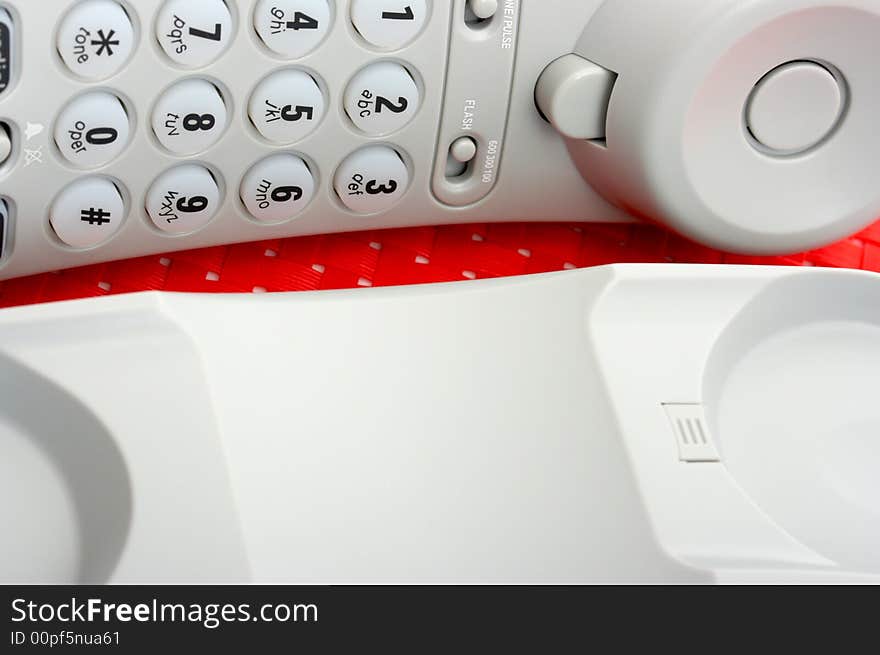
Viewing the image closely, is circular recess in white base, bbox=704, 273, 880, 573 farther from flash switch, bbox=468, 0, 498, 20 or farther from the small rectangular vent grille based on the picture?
flash switch, bbox=468, 0, 498, 20

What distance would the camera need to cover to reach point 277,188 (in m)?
0.54

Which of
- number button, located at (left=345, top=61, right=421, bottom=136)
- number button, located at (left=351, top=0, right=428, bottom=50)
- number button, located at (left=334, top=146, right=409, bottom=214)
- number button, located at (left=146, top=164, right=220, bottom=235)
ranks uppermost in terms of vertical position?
number button, located at (left=351, top=0, right=428, bottom=50)

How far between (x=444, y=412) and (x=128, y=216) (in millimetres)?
193

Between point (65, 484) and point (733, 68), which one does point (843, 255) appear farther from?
point (65, 484)

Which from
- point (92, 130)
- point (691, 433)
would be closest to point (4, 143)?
point (92, 130)

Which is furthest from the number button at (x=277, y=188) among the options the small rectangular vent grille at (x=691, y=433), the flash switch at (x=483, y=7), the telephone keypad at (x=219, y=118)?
the small rectangular vent grille at (x=691, y=433)

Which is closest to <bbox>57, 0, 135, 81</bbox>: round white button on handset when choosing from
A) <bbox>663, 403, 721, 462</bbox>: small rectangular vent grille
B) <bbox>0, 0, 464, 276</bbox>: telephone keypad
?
<bbox>0, 0, 464, 276</bbox>: telephone keypad

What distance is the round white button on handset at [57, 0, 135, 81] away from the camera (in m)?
0.45

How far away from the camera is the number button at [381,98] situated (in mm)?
519

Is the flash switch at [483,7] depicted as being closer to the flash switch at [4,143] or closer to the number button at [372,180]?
the number button at [372,180]

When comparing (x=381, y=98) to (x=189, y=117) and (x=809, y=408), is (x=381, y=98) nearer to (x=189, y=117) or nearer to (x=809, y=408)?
(x=189, y=117)

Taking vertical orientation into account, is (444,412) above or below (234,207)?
below

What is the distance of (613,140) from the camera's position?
1.78 feet

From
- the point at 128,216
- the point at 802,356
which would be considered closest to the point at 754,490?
the point at 802,356
